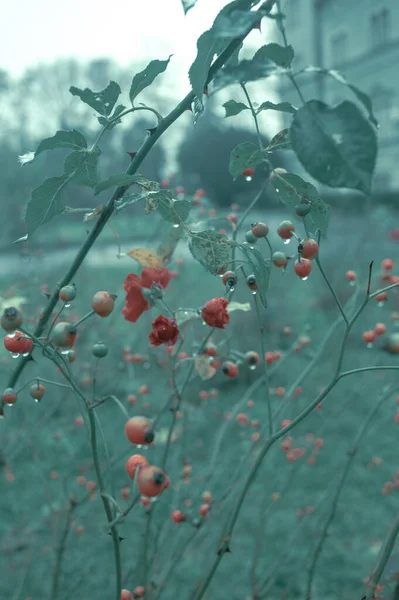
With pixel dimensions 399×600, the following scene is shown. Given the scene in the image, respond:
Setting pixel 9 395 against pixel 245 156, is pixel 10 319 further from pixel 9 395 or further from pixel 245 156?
pixel 245 156

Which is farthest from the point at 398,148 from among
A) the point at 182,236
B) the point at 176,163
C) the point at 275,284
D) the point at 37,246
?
the point at 182,236

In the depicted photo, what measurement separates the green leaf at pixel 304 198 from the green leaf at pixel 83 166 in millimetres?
241

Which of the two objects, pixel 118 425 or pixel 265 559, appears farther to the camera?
pixel 118 425

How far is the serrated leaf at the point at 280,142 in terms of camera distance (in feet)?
2.43

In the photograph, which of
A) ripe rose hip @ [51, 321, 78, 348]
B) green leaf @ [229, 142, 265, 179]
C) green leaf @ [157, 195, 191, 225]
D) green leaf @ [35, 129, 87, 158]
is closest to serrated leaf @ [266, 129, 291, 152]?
green leaf @ [229, 142, 265, 179]

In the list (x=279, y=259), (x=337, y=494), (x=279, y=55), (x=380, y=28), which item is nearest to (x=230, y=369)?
(x=279, y=259)

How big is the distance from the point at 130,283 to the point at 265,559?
2.10 m

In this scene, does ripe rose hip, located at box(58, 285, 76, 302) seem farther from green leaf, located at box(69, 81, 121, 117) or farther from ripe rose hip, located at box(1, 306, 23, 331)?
green leaf, located at box(69, 81, 121, 117)

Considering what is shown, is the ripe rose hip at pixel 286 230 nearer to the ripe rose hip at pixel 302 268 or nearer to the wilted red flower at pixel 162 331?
the ripe rose hip at pixel 302 268

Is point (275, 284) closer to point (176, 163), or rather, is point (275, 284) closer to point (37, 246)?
point (37, 246)

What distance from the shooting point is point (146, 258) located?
2.82ft

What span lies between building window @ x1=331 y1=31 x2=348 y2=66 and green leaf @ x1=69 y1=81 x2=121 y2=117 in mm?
24533

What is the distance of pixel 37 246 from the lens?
268 centimetres

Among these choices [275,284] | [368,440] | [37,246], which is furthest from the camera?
[275,284]
